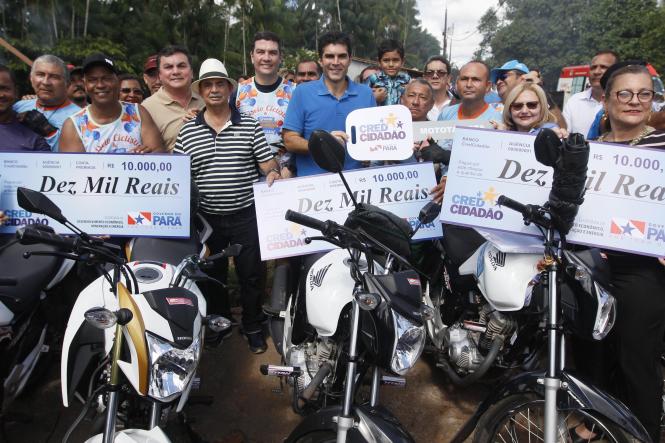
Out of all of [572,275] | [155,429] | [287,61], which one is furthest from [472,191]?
[287,61]

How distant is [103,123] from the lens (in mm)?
3439

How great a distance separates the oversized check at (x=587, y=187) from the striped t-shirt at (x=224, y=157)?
57.6 inches

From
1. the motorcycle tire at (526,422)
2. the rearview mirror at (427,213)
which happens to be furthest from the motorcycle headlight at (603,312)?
the rearview mirror at (427,213)

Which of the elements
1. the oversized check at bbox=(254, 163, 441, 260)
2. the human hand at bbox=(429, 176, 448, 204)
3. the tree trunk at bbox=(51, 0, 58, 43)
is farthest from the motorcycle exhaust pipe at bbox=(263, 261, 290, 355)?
the tree trunk at bbox=(51, 0, 58, 43)

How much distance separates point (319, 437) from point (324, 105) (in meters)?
2.44

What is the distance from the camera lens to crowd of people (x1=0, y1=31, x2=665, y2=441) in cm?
265

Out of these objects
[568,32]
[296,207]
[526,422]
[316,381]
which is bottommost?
[526,422]

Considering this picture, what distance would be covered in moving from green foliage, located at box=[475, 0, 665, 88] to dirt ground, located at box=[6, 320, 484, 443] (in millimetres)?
29851

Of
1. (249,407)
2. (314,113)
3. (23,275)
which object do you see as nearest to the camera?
(23,275)

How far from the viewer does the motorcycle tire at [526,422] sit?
224cm

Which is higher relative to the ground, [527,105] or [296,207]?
[527,105]

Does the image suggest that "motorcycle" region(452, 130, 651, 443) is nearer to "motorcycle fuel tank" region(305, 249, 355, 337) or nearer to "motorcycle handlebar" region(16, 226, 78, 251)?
"motorcycle fuel tank" region(305, 249, 355, 337)

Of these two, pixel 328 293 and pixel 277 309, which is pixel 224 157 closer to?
pixel 277 309

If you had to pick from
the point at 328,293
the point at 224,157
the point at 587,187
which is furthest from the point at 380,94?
the point at 328,293
